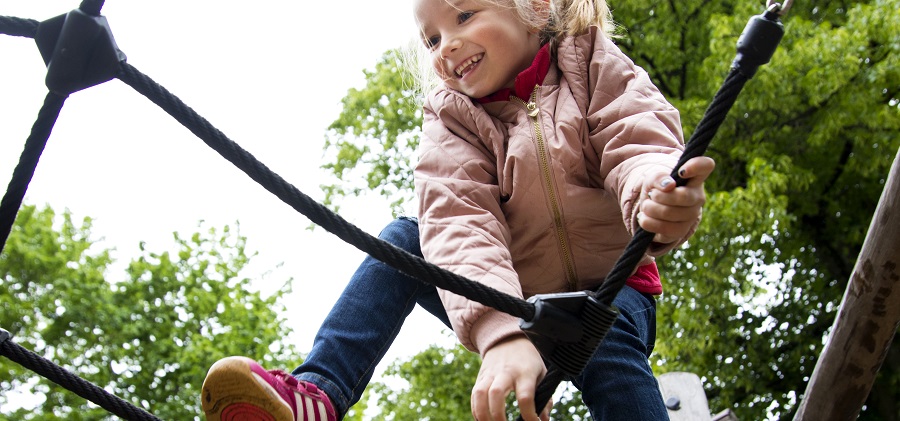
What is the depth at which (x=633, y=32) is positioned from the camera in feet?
24.0

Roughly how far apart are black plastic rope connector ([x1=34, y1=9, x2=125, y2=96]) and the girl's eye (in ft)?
2.37

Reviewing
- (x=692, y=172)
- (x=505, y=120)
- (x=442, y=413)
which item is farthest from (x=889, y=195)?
(x=442, y=413)

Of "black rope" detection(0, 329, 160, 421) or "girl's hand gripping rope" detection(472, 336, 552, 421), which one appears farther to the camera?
"black rope" detection(0, 329, 160, 421)

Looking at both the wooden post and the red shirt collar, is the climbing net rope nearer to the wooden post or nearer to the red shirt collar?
the red shirt collar

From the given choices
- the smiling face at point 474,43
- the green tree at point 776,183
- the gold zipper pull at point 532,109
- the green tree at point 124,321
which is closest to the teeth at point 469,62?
the smiling face at point 474,43

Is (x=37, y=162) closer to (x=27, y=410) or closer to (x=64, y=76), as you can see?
(x=64, y=76)

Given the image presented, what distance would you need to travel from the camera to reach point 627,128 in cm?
134

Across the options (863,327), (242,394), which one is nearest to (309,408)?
(242,394)

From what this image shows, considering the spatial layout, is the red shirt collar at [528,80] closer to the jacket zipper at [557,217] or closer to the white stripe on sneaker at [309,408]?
the jacket zipper at [557,217]

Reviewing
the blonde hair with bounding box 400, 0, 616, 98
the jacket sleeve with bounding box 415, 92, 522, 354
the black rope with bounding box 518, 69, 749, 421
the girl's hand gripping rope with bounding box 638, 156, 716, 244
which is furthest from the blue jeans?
the blonde hair with bounding box 400, 0, 616, 98

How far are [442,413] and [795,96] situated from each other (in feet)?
14.1

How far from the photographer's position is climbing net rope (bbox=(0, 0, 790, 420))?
0.93 meters

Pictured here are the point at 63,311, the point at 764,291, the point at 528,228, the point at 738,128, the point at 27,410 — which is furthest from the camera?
the point at 63,311

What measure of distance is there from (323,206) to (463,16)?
0.71 m
